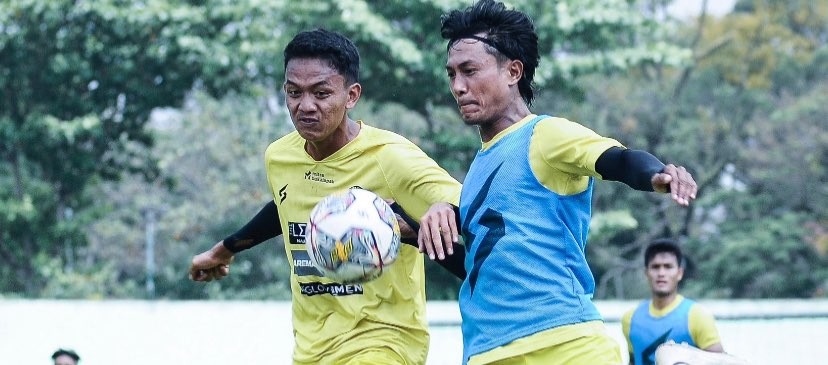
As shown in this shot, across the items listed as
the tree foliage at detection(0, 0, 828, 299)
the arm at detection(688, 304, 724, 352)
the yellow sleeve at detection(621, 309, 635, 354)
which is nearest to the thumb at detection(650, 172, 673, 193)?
the arm at detection(688, 304, 724, 352)

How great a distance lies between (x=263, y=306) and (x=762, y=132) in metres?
20.9

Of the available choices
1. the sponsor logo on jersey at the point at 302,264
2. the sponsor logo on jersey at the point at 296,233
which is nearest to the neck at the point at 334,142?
the sponsor logo on jersey at the point at 296,233

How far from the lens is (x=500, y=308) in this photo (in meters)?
4.20

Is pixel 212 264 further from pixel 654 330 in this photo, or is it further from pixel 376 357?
pixel 654 330

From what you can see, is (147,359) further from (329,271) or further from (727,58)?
(727,58)

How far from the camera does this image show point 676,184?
355 cm

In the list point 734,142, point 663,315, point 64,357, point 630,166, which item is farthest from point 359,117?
point 630,166

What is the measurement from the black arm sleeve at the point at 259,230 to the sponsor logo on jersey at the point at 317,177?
1.22 ft

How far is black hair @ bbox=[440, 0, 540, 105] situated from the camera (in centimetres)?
448

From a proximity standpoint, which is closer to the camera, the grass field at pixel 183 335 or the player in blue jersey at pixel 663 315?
the player in blue jersey at pixel 663 315

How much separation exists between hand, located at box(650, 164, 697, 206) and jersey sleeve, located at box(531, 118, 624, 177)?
0.31 meters

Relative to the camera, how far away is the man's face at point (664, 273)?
881 cm

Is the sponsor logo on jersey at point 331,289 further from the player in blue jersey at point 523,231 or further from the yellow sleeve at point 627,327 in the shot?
the yellow sleeve at point 627,327

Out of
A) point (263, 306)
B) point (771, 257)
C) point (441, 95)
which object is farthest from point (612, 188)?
point (263, 306)
